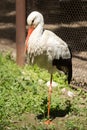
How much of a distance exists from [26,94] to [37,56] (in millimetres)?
791

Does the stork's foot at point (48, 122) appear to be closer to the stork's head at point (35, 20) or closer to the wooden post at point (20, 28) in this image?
the stork's head at point (35, 20)

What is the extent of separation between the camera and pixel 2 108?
20.1ft

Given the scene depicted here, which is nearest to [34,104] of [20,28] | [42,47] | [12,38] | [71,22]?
[42,47]

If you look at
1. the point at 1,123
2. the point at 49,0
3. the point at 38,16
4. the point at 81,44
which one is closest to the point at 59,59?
the point at 38,16

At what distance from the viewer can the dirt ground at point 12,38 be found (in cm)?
787

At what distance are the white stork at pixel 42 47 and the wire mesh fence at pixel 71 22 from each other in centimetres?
Result: 176

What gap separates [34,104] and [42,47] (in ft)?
2.80

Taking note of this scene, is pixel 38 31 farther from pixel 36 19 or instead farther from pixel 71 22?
pixel 71 22

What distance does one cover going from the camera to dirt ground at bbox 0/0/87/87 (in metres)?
7.87

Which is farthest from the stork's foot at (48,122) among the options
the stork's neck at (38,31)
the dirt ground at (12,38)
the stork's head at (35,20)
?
the dirt ground at (12,38)

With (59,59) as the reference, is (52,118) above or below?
below

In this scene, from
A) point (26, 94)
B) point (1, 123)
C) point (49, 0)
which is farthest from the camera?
point (49, 0)

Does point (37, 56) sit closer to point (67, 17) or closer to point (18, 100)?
point (18, 100)

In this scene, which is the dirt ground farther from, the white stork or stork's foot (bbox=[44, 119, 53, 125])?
stork's foot (bbox=[44, 119, 53, 125])
